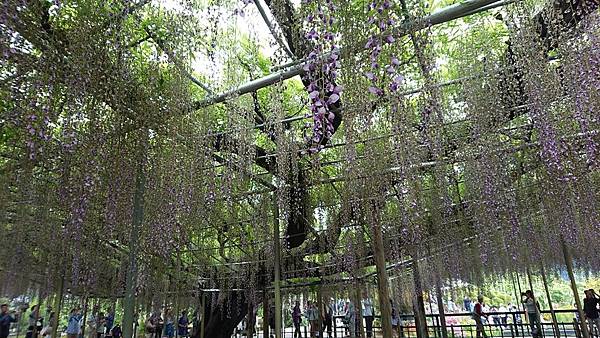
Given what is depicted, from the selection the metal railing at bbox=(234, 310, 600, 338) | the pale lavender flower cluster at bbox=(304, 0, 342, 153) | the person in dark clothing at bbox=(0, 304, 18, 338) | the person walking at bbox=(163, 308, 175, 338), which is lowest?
Result: the metal railing at bbox=(234, 310, 600, 338)

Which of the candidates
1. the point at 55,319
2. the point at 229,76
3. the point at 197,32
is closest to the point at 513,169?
the point at 229,76

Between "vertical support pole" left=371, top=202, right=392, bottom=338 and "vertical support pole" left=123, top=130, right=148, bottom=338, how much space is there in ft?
9.43

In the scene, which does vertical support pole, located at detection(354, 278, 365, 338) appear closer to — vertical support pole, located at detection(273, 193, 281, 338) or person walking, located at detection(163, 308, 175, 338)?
person walking, located at detection(163, 308, 175, 338)

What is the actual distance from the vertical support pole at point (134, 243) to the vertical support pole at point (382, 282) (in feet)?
9.43

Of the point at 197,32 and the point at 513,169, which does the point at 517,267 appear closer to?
the point at 513,169

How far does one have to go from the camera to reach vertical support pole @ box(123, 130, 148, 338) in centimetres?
321

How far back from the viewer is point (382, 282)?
196 inches

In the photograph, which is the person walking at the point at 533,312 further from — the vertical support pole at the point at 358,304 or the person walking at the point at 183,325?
the person walking at the point at 183,325

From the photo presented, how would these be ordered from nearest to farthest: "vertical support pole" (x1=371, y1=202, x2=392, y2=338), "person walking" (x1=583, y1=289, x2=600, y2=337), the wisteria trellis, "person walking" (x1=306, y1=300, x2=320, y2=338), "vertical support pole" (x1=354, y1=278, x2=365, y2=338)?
the wisteria trellis → "vertical support pole" (x1=371, y1=202, x2=392, y2=338) → "person walking" (x1=583, y1=289, x2=600, y2=337) → "vertical support pole" (x1=354, y1=278, x2=365, y2=338) → "person walking" (x1=306, y1=300, x2=320, y2=338)

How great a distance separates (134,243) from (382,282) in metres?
3.03

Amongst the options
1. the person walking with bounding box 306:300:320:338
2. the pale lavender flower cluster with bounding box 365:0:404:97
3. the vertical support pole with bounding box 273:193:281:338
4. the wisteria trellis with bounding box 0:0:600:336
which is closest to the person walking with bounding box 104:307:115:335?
the wisteria trellis with bounding box 0:0:600:336

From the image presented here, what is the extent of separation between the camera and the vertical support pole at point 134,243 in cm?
321

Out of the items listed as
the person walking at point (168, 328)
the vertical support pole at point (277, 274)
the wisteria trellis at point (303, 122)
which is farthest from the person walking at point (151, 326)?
the vertical support pole at point (277, 274)

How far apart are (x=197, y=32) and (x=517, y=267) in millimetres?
10255
